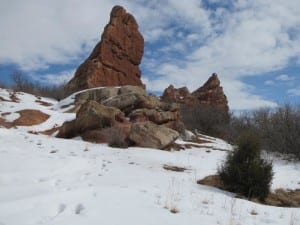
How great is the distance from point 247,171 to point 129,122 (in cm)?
1117

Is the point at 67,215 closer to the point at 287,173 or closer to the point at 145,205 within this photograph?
the point at 145,205

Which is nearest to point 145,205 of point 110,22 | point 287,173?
point 287,173

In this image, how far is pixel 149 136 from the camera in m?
17.4

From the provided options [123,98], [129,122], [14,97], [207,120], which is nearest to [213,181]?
[129,122]

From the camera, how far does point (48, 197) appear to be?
6.51 meters

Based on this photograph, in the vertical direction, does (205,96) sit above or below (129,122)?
above

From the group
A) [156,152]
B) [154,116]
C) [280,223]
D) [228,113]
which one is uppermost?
[228,113]

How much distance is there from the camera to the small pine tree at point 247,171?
10.4 meters

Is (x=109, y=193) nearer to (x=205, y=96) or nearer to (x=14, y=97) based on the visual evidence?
(x=14, y=97)

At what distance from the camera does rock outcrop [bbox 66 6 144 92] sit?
4381 centimetres

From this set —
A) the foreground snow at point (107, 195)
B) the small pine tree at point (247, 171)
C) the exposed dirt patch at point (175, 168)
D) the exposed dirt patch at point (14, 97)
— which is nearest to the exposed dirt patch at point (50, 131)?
the foreground snow at point (107, 195)

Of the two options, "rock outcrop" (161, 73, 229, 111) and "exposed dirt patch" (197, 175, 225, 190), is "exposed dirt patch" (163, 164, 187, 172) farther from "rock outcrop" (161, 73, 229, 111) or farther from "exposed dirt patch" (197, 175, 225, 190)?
"rock outcrop" (161, 73, 229, 111)

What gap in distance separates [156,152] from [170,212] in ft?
29.8

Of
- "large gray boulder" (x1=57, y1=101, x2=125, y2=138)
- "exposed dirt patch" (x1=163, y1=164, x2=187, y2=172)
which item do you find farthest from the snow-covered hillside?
"large gray boulder" (x1=57, y1=101, x2=125, y2=138)
